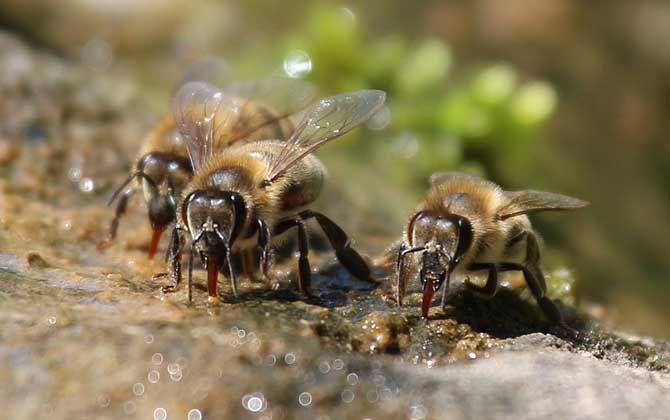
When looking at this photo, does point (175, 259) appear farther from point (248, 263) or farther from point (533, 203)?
point (533, 203)

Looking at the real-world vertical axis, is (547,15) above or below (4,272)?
above

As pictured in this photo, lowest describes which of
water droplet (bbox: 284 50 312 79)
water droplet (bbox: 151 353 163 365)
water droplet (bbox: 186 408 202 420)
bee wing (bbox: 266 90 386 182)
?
water droplet (bbox: 186 408 202 420)

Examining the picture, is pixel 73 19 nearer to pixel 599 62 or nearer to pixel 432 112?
pixel 432 112

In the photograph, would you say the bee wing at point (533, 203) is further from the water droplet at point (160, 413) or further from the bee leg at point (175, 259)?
the water droplet at point (160, 413)

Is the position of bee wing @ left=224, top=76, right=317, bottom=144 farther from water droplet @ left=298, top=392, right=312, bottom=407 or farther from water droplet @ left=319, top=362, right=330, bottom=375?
water droplet @ left=298, top=392, right=312, bottom=407

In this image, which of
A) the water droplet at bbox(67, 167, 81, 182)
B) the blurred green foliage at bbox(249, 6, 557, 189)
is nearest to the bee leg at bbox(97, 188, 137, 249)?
the water droplet at bbox(67, 167, 81, 182)

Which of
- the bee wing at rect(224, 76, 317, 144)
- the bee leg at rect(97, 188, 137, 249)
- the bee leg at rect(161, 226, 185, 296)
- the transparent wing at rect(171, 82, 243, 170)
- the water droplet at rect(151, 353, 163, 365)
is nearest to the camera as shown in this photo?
the water droplet at rect(151, 353, 163, 365)

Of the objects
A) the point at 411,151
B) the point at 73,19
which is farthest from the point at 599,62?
the point at 73,19

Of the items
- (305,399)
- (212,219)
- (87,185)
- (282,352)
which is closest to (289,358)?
(282,352)
